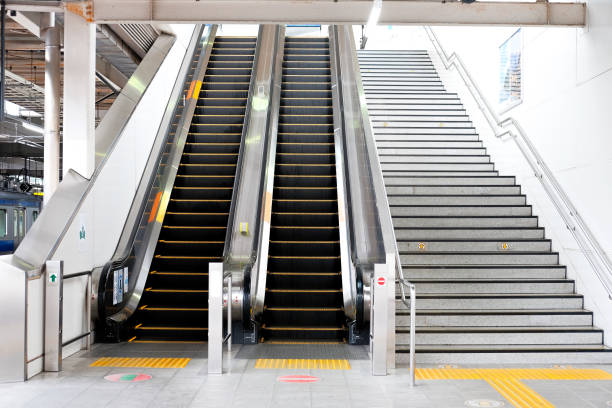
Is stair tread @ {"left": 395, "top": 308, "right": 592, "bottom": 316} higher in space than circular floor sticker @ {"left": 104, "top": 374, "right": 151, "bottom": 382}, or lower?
higher

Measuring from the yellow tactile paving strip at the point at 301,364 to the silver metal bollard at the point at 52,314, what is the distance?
1764 millimetres

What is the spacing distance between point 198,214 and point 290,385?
4019mm

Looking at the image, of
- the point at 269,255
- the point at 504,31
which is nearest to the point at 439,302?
the point at 269,255

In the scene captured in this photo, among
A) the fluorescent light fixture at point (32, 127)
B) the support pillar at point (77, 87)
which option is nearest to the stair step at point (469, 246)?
the support pillar at point (77, 87)

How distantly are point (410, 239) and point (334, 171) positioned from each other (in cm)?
216

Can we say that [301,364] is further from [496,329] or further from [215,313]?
[496,329]

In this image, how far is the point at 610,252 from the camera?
19.0 ft

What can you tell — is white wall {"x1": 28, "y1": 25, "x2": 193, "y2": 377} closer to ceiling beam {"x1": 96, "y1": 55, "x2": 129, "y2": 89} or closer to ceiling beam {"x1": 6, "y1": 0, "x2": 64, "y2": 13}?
ceiling beam {"x1": 6, "y1": 0, "x2": 64, "y2": 13}

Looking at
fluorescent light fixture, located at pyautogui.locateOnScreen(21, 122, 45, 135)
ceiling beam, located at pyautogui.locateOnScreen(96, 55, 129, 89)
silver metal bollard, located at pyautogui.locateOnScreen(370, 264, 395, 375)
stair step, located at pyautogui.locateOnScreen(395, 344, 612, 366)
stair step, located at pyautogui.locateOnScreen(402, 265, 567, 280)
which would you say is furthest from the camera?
fluorescent light fixture, located at pyautogui.locateOnScreen(21, 122, 45, 135)

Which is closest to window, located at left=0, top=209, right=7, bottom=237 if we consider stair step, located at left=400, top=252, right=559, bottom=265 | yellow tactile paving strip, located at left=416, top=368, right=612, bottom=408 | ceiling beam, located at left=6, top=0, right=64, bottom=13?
ceiling beam, located at left=6, top=0, right=64, bottom=13

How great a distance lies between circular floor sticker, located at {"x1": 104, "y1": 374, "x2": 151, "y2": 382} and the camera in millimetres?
4820

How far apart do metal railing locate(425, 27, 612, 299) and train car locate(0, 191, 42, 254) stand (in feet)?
32.8

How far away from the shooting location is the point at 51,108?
724 centimetres

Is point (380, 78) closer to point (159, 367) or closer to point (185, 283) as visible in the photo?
point (185, 283)
